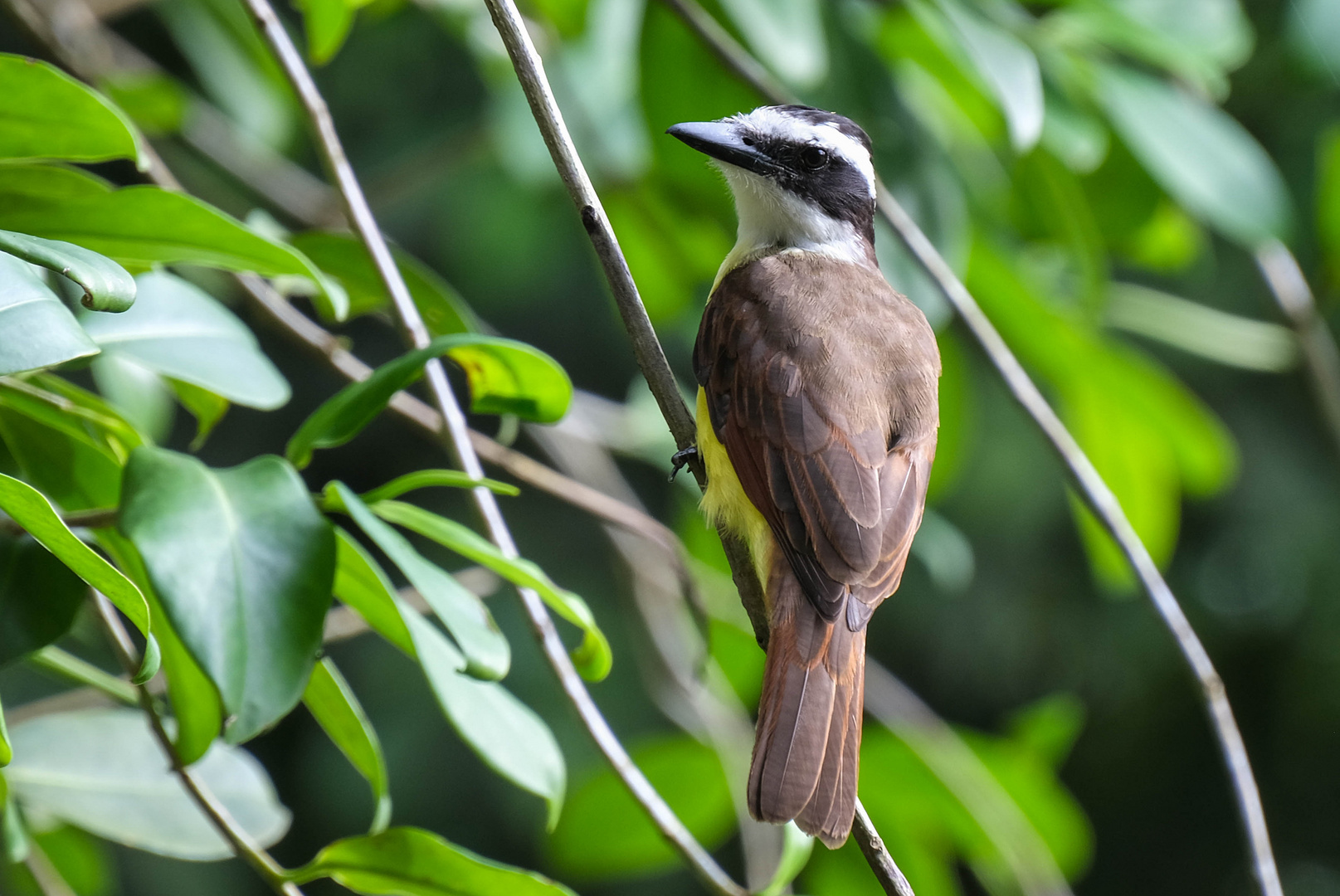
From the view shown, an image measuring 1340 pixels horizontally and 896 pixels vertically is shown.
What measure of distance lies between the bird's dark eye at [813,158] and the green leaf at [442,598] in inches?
60.3

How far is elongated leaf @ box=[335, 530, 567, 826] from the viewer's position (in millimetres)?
1508

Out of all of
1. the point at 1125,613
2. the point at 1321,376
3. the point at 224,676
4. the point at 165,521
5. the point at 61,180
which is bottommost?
the point at 1125,613

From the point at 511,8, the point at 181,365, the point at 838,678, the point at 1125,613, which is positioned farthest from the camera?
the point at 1125,613

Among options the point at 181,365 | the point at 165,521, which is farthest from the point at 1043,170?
the point at 165,521

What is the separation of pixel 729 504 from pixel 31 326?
47.8 inches

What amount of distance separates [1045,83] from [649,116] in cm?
88

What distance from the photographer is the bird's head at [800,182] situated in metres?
2.57

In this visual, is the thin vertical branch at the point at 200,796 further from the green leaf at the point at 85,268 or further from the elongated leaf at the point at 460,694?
the green leaf at the point at 85,268

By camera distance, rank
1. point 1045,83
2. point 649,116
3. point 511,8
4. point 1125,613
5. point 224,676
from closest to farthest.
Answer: point 224,676
point 511,8
point 649,116
point 1045,83
point 1125,613

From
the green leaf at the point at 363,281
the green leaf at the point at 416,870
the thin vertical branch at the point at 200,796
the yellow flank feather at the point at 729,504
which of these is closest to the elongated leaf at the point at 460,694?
the green leaf at the point at 416,870

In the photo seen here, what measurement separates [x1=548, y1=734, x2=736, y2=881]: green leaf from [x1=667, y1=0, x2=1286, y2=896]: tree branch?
912 millimetres

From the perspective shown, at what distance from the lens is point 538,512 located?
6.45m

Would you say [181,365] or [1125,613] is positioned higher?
[181,365]

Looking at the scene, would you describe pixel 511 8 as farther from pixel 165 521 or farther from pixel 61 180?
pixel 165 521
